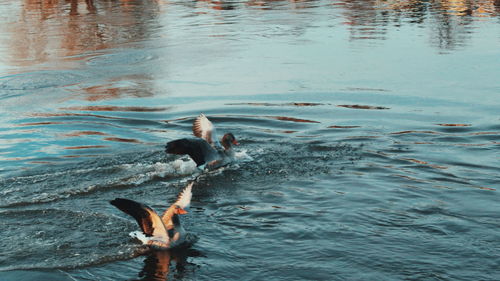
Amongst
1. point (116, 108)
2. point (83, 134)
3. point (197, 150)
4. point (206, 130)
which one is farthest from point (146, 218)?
point (116, 108)

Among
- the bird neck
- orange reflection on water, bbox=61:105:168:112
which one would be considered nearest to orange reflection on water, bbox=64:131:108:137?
orange reflection on water, bbox=61:105:168:112

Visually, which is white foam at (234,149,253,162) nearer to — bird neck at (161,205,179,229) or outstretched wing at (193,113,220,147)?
outstretched wing at (193,113,220,147)

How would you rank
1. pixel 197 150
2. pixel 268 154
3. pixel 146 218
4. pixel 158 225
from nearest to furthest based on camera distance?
pixel 158 225 < pixel 146 218 < pixel 197 150 < pixel 268 154

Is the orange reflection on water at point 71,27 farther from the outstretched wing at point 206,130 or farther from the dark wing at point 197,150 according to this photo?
the dark wing at point 197,150

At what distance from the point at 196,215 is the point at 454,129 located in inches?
221

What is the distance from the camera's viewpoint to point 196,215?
9.49 m

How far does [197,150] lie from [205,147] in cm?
16

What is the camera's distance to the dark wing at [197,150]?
10803 millimetres

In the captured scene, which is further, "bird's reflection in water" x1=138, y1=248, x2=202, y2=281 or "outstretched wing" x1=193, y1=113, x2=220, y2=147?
"outstretched wing" x1=193, y1=113, x2=220, y2=147

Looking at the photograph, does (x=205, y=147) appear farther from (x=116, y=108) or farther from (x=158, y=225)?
(x=116, y=108)

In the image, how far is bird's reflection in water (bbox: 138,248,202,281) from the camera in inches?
305

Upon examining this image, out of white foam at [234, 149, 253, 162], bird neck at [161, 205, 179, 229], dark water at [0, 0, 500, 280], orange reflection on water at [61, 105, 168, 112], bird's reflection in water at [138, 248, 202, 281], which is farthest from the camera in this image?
orange reflection on water at [61, 105, 168, 112]

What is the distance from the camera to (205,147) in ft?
37.0

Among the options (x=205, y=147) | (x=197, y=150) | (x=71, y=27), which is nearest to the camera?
(x=197, y=150)
